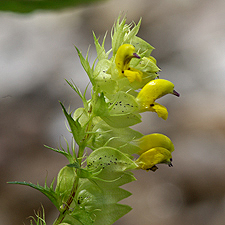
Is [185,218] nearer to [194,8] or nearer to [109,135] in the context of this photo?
[109,135]

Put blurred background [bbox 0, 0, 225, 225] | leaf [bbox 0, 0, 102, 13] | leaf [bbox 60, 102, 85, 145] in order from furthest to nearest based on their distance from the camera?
leaf [bbox 0, 0, 102, 13] < blurred background [bbox 0, 0, 225, 225] < leaf [bbox 60, 102, 85, 145]

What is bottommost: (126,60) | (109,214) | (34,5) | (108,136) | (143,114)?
(143,114)

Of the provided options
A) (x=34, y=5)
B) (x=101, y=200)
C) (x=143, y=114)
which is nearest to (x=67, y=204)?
(x=101, y=200)

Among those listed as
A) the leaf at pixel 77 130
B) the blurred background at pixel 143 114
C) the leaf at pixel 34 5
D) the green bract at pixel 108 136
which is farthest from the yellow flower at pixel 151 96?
the leaf at pixel 34 5

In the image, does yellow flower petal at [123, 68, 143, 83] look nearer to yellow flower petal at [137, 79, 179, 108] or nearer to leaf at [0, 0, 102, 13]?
yellow flower petal at [137, 79, 179, 108]

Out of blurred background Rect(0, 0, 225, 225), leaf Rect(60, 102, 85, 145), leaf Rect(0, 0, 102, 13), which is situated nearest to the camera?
leaf Rect(60, 102, 85, 145)

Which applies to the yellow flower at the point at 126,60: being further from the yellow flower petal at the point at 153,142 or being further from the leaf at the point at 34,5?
the leaf at the point at 34,5

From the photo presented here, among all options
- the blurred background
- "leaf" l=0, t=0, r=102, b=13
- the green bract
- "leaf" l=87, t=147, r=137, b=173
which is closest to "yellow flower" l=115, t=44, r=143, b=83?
the green bract

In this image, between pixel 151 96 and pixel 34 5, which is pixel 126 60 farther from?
pixel 34 5
